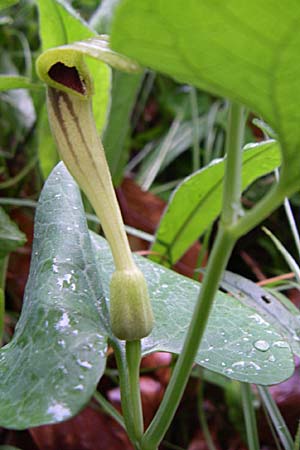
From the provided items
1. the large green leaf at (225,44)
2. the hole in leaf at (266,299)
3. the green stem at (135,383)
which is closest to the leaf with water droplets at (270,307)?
the hole in leaf at (266,299)

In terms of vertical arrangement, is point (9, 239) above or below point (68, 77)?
below

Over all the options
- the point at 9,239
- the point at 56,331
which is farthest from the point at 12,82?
the point at 56,331

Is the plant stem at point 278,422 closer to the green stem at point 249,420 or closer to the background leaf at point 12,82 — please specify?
the green stem at point 249,420

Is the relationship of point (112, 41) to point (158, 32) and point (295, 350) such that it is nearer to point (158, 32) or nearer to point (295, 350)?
point (158, 32)

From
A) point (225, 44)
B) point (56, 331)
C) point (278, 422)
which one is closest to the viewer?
point (225, 44)

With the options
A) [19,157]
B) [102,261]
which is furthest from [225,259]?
[19,157]

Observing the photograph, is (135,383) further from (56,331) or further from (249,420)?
(249,420)
